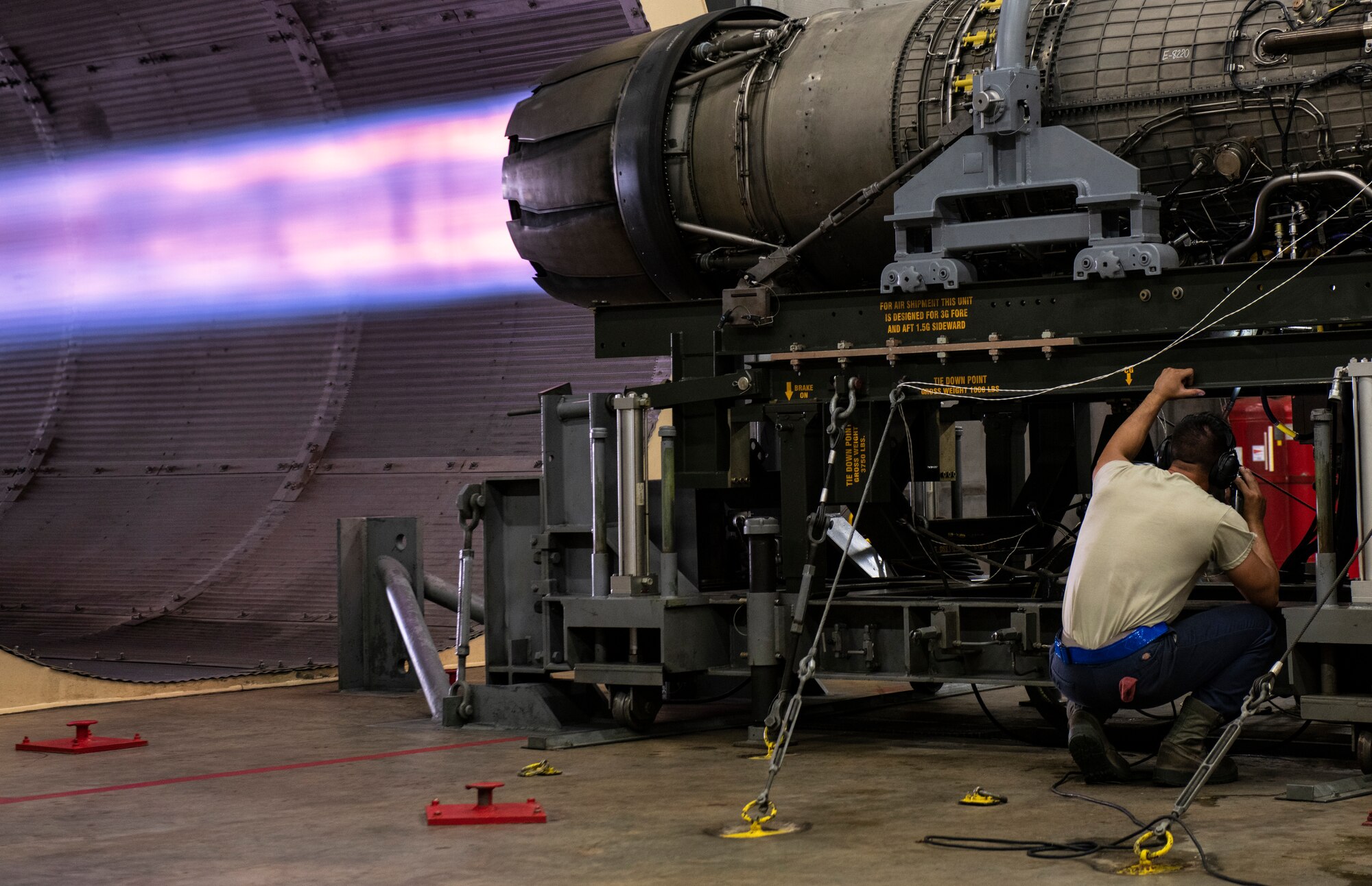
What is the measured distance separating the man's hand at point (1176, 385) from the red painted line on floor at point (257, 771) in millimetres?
2599

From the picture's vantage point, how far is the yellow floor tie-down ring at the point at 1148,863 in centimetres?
361

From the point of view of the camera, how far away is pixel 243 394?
11.0 m

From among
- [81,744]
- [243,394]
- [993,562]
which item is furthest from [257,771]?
[243,394]

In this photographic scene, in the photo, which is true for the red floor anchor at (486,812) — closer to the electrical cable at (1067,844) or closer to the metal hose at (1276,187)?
the electrical cable at (1067,844)

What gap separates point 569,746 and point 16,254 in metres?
8.08

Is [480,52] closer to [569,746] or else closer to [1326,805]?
[569,746]

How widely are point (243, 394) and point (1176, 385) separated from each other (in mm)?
7350

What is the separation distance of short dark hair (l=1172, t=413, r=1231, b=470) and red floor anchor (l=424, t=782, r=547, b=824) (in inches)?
82.7

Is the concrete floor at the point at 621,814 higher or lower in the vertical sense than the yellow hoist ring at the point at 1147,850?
lower

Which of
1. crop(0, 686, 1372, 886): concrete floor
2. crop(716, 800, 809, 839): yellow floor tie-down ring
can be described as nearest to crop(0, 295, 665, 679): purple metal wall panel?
crop(0, 686, 1372, 886): concrete floor

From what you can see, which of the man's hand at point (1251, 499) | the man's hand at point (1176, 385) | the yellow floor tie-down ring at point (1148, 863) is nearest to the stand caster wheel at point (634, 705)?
the man's hand at point (1176, 385)

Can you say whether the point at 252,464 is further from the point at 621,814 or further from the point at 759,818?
the point at 759,818

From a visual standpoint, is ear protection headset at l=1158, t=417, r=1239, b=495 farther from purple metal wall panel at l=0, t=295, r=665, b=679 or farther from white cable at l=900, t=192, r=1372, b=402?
purple metal wall panel at l=0, t=295, r=665, b=679

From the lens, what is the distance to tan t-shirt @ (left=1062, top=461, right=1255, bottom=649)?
4.65m
